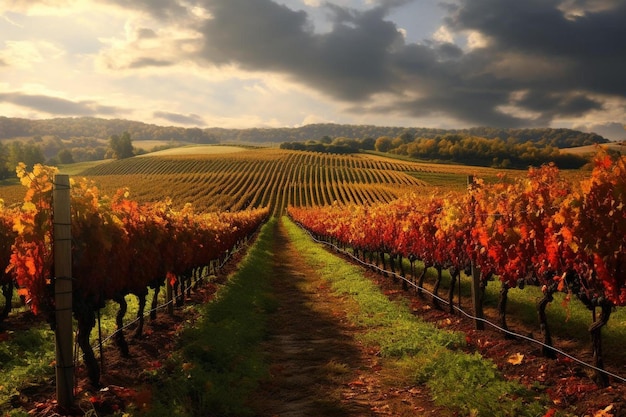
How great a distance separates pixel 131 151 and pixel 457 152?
9391 centimetres

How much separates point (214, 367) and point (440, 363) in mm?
3728

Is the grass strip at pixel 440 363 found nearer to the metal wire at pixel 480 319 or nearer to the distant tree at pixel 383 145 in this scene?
the metal wire at pixel 480 319

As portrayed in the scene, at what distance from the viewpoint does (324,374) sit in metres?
7.92

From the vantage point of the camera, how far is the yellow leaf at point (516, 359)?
24.2 feet

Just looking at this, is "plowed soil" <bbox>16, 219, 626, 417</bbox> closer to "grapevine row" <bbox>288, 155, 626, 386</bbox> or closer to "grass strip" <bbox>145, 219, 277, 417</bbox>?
"grass strip" <bbox>145, 219, 277, 417</bbox>

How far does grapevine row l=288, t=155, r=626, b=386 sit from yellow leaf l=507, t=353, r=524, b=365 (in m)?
0.55

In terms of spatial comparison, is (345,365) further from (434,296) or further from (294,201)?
(294,201)

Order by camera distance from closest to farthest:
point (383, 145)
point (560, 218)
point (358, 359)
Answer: point (560, 218) → point (358, 359) → point (383, 145)

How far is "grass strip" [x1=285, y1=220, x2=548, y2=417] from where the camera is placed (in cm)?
608

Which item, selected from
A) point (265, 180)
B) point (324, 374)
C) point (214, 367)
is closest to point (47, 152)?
point (265, 180)

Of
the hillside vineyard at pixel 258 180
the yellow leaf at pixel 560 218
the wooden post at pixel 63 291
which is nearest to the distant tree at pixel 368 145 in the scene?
the hillside vineyard at pixel 258 180

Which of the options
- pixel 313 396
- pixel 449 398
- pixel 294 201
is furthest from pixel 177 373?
pixel 294 201

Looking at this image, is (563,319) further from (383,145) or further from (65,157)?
(383,145)

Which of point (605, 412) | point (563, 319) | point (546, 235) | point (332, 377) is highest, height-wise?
point (546, 235)
